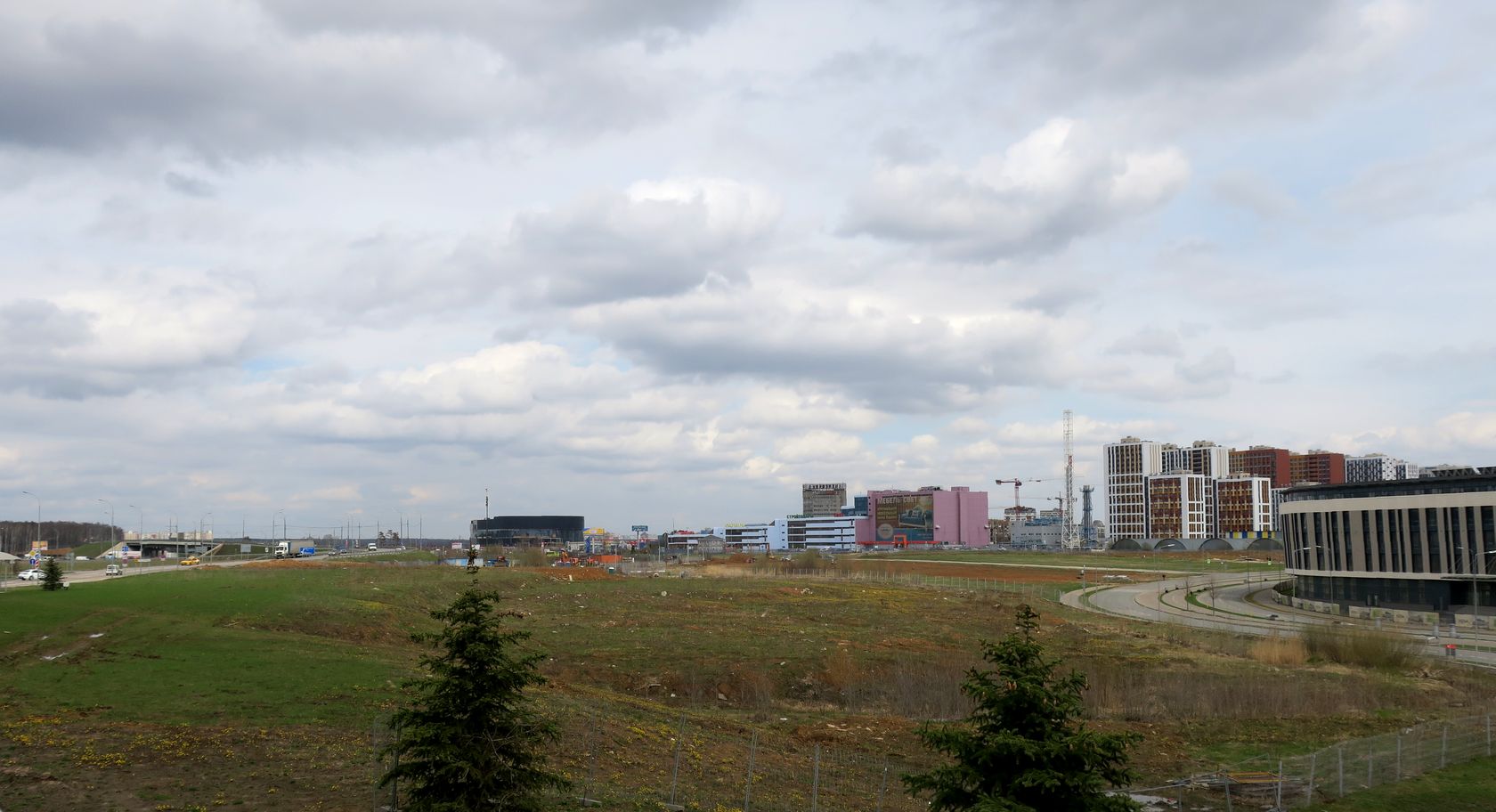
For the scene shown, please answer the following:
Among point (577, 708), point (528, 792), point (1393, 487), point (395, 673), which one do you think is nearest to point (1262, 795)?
point (577, 708)

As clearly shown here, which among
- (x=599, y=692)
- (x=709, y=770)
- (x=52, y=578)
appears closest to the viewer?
(x=709, y=770)

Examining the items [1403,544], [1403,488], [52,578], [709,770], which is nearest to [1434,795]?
[709,770]

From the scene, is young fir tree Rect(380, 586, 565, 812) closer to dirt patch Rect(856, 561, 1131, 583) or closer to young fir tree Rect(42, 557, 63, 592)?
young fir tree Rect(42, 557, 63, 592)

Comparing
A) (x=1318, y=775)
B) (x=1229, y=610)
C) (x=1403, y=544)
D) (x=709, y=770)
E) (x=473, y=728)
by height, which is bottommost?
(x=1229, y=610)

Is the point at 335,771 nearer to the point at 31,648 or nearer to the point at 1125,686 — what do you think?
the point at 31,648

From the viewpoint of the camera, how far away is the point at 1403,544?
3410 inches

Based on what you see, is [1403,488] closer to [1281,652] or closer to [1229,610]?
[1229,610]

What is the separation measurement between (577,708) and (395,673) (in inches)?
294

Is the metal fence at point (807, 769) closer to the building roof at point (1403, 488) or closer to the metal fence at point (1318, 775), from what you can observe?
the metal fence at point (1318, 775)

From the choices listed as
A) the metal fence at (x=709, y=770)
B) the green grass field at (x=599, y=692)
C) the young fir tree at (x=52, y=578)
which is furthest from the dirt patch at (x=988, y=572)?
the metal fence at (x=709, y=770)

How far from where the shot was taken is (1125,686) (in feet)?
147

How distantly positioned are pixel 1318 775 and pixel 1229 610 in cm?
7006

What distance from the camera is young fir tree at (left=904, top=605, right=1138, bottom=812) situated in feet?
44.4

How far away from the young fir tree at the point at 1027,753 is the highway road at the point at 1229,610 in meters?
57.5
